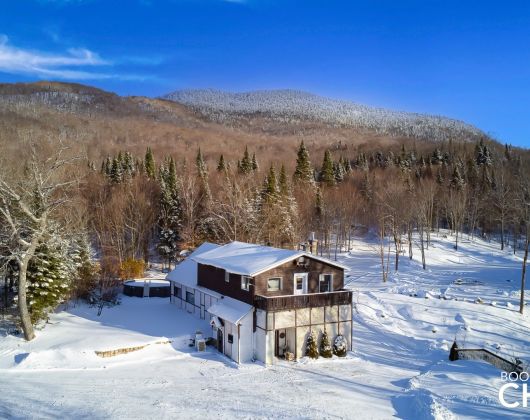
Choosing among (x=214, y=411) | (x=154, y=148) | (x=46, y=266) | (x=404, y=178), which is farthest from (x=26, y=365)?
(x=154, y=148)

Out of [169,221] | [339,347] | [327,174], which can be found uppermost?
[327,174]

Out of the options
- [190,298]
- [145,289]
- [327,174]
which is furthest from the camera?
[327,174]

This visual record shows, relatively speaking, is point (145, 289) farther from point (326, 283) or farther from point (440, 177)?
point (440, 177)

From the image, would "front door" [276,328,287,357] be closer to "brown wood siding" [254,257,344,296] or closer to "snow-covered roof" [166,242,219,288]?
"brown wood siding" [254,257,344,296]

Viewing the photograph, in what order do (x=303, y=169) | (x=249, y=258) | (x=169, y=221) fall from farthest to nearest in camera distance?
(x=303, y=169), (x=169, y=221), (x=249, y=258)

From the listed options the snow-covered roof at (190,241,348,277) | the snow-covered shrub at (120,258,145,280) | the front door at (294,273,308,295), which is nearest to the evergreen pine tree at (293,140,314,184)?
the snow-covered shrub at (120,258,145,280)

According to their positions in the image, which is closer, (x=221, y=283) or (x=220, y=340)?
(x=220, y=340)

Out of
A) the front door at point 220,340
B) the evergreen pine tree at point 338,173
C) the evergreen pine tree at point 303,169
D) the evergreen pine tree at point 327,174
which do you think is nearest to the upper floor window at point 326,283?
the front door at point 220,340

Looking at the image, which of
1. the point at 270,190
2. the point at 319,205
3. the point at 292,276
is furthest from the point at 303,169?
the point at 292,276
